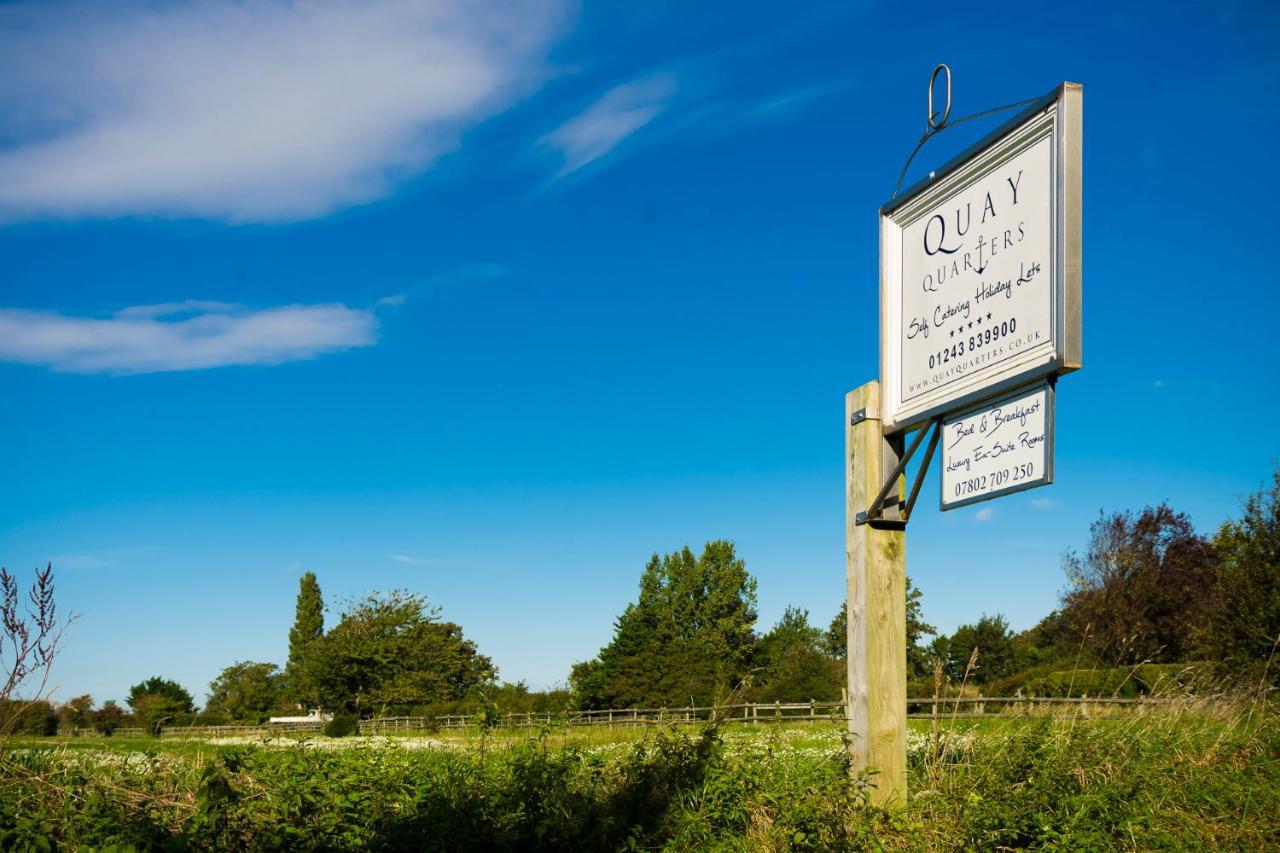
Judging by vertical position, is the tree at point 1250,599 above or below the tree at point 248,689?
above

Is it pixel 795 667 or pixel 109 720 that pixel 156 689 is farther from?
pixel 795 667

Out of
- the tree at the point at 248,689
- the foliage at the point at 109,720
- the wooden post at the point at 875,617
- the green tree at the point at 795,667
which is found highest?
the wooden post at the point at 875,617

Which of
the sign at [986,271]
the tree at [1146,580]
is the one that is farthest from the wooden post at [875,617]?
the tree at [1146,580]

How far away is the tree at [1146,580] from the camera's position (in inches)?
1581

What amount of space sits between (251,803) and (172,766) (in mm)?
1195

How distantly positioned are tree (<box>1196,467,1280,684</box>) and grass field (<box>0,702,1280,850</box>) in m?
12.4

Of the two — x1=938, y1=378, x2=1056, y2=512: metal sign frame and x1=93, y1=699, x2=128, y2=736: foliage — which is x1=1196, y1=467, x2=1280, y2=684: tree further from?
x1=93, y1=699, x2=128, y2=736: foliage

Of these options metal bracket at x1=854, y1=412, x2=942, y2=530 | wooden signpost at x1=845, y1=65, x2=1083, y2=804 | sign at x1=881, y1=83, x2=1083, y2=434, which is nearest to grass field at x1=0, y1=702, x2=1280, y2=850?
wooden signpost at x1=845, y1=65, x2=1083, y2=804

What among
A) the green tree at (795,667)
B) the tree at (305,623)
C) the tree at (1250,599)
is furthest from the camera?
the tree at (305,623)

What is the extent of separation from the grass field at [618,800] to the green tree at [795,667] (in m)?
1.04

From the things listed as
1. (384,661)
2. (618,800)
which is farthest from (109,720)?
(618,800)

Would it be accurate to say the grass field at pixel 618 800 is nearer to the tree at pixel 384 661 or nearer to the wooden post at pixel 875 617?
the wooden post at pixel 875 617

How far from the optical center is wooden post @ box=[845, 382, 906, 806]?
5.65m

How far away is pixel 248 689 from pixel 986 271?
95619 mm
